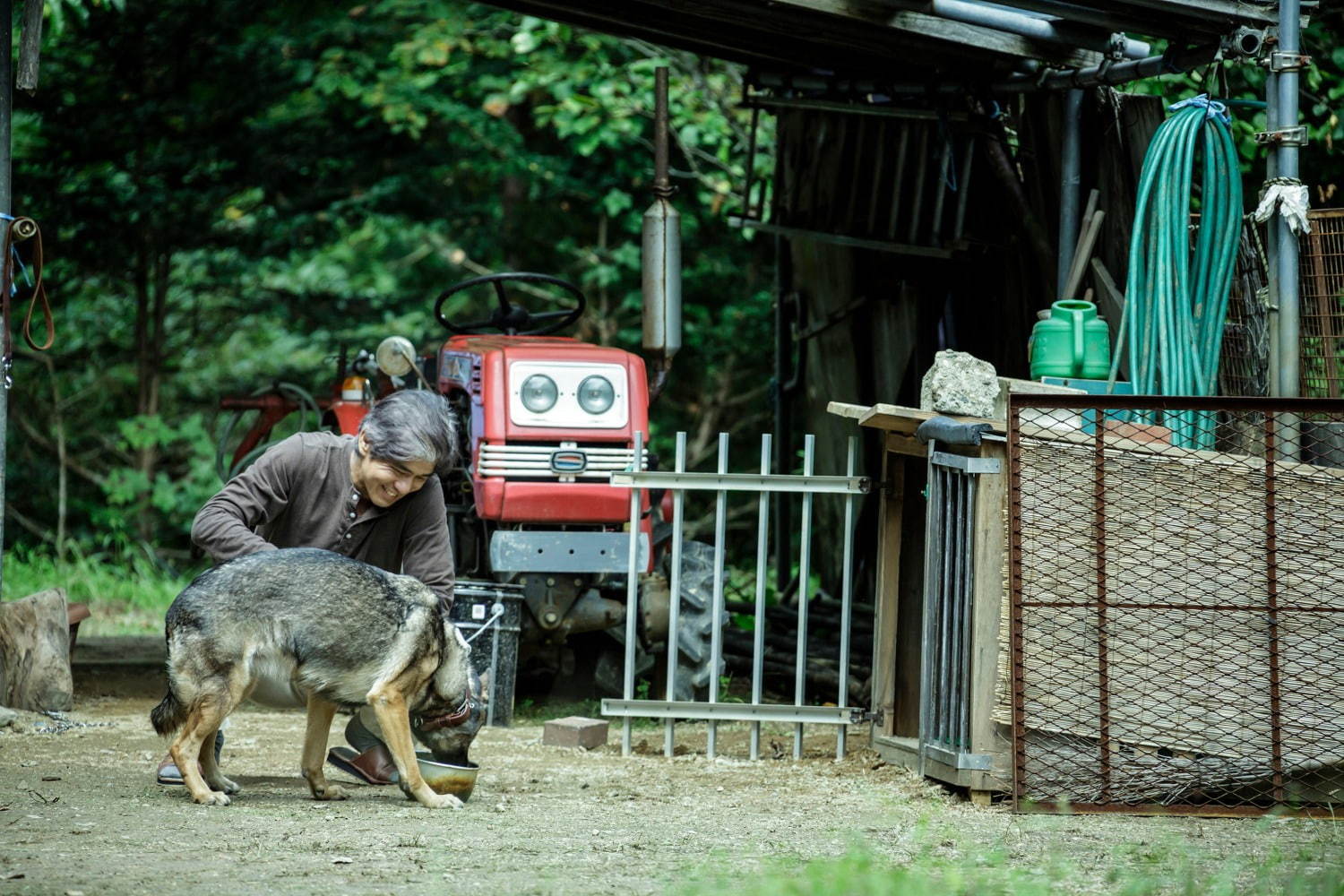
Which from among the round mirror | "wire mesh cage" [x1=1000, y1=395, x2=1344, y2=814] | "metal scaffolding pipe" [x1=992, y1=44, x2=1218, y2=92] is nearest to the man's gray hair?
"wire mesh cage" [x1=1000, y1=395, x2=1344, y2=814]

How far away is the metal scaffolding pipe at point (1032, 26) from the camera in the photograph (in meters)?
6.14

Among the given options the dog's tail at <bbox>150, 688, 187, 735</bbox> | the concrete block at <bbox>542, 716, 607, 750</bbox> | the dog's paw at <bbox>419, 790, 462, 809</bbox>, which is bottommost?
the concrete block at <bbox>542, 716, 607, 750</bbox>

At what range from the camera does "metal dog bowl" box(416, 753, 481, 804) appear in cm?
516

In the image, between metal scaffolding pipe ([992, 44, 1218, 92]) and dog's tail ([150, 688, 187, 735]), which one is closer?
dog's tail ([150, 688, 187, 735])

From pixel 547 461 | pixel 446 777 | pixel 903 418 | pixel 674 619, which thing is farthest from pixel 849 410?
pixel 446 777

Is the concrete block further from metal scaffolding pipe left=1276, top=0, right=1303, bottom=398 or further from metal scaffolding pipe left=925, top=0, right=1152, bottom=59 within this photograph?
metal scaffolding pipe left=925, top=0, right=1152, bottom=59

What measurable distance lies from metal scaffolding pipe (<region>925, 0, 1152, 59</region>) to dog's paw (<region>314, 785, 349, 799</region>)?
12.1 ft

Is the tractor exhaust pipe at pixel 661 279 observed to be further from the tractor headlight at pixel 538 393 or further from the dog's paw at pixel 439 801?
the dog's paw at pixel 439 801

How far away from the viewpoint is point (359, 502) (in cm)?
539

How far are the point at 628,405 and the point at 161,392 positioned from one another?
840 centimetres

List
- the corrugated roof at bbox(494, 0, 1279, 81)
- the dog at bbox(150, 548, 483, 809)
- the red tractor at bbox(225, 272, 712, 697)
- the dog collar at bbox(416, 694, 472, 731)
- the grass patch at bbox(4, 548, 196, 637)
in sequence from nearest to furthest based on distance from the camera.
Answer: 1. the dog at bbox(150, 548, 483, 809)
2. the dog collar at bbox(416, 694, 472, 731)
3. the corrugated roof at bbox(494, 0, 1279, 81)
4. the red tractor at bbox(225, 272, 712, 697)
5. the grass patch at bbox(4, 548, 196, 637)

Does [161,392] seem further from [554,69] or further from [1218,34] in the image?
[1218,34]

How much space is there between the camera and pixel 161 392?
46.7 feet

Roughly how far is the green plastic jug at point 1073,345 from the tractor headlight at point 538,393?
2213 mm
